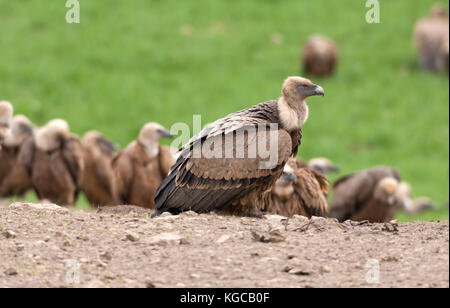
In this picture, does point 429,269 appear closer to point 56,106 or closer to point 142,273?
Answer: point 142,273

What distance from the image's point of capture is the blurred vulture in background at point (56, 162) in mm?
14156

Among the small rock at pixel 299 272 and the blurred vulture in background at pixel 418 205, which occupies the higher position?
the small rock at pixel 299 272

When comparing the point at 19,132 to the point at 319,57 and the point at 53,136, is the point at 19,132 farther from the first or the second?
the point at 319,57

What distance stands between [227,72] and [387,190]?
32.5 feet

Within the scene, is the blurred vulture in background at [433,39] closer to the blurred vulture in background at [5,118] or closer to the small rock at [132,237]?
the blurred vulture in background at [5,118]

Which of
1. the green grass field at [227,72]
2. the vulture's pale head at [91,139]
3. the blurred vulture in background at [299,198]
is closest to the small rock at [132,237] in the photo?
the blurred vulture in background at [299,198]

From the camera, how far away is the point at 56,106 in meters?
22.5

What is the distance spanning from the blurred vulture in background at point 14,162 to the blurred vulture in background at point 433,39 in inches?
472

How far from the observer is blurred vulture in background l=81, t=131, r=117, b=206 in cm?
1537

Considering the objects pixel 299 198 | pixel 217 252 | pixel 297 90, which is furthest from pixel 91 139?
pixel 217 252

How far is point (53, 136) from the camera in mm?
14141

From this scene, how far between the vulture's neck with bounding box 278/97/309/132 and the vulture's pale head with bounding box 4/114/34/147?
26.7 ft

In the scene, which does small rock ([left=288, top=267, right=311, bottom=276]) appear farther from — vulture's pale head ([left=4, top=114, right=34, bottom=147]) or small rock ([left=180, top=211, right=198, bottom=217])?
vulture's pale head ([left=4, top=114, right=34, bottom=147])
